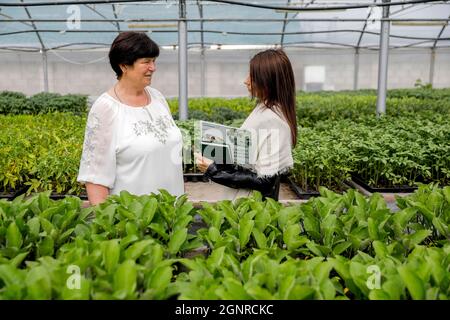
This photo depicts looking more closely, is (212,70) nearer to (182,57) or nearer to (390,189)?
(182,57)

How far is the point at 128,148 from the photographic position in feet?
8.63

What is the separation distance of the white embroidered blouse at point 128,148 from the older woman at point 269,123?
0.23m

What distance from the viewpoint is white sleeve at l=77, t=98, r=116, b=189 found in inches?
102

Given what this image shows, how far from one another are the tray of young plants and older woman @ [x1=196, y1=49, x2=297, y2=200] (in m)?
0.34

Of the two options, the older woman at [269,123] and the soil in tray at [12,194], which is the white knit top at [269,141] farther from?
the soil in tray at [12,194]

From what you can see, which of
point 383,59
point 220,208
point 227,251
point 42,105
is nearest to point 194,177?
point 220,208

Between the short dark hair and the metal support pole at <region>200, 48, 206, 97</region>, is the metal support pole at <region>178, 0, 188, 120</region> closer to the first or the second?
the short dark hair

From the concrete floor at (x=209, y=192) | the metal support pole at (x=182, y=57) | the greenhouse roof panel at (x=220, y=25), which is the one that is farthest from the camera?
the greenhouse roof panel at (x=220, y=25)

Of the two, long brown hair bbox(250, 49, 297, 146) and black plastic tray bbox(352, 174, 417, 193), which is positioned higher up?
long brown hair bbox(250, 49, 297, 146)

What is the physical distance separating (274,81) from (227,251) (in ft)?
3.81

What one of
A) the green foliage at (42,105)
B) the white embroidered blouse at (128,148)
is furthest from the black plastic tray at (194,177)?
the green foliage at (42,105)

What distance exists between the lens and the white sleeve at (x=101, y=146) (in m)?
2.59

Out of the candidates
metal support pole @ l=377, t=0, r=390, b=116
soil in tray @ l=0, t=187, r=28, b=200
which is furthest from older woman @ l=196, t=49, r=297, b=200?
metal support pole @ l=377, t=0, r=390, b=116

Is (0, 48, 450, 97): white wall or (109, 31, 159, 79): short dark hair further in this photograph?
(0, 48, 450, 97): white wall
